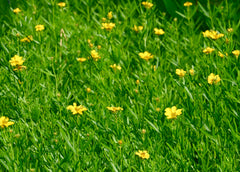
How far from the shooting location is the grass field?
1.97 m

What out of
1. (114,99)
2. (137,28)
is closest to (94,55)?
(114,99)

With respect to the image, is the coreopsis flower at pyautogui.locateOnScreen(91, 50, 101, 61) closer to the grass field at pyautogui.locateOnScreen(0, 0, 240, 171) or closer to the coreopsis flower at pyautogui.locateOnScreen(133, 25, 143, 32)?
the grass field at pyautogui.locateOnScreen(0, 0, 240, 171)

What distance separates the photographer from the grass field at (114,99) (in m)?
1.97

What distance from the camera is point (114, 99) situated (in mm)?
2443

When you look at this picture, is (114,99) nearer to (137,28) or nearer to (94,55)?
(94,55)

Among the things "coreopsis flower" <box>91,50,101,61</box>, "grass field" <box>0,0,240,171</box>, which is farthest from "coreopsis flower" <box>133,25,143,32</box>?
"coreopsis flower" <box>91,50,101,61</box>

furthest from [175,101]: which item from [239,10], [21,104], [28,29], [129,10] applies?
[239,10]

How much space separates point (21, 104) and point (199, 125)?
41.3 inches

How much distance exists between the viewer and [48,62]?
2.73 m

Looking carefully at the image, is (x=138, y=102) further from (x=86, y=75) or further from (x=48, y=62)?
(x=48, y=62)

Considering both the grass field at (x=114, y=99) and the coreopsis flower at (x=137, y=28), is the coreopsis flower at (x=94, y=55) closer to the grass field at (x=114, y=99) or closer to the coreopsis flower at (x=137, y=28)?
the grass field at (x=114, y=99)

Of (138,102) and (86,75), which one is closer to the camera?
(138,102)

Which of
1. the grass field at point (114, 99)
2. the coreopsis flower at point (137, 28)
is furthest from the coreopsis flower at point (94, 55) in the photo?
the coreopsis flower at point (137, 28)

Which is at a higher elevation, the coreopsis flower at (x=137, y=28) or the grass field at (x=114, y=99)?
the coreopsis flower at (x=137, y=28)
